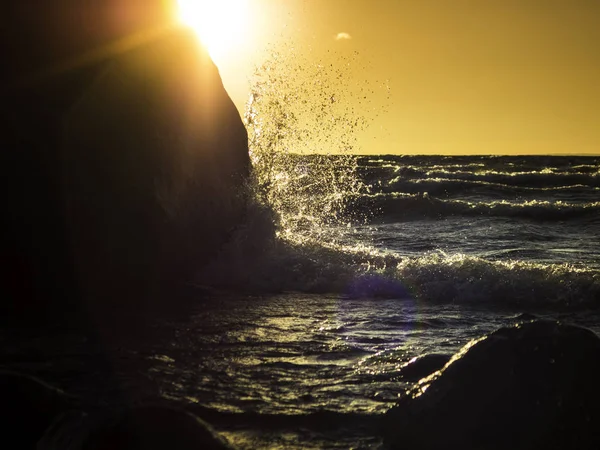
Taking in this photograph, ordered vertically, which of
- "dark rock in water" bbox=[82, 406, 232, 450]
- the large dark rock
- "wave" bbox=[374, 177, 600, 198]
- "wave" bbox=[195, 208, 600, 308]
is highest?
"wave" bbox=[374, 177, 600, 198]

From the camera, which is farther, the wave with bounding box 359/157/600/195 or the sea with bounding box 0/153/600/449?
the wave with bounding box 359/157/600/195

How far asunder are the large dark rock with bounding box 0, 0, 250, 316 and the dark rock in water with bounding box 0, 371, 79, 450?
3063 mm

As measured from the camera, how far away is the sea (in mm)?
3830

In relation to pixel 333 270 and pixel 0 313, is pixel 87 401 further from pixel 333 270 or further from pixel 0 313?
pixel 333 270

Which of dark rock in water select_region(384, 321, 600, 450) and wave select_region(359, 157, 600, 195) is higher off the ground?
wave select_region(359, 157, 600, 195)

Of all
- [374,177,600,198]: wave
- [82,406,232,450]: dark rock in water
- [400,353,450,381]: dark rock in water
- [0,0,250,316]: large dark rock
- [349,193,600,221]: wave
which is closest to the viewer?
[82,406,232,450]: dark rock in water

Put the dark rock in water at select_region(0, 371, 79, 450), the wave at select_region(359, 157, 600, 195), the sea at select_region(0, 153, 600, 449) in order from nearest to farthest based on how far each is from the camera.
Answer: the dark rock in water at select_region(0, 371, 79, 450)
the sea at select_region(0, 153, 600, 449)
the wave at select_region(359, 157, 600, 195)

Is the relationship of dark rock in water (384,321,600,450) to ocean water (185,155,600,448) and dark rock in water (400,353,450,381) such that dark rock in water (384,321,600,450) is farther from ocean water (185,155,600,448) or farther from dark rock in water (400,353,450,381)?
dark rock in water (400,353,450,381)

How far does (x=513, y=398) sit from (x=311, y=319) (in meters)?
3.02

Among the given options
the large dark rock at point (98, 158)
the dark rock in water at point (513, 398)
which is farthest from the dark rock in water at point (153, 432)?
the large dark rock at point (98, 158)

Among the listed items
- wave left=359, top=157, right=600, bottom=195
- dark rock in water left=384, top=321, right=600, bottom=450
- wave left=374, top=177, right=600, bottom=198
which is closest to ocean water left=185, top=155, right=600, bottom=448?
dark rock in water left=384, top=321, right=600, bottom=450

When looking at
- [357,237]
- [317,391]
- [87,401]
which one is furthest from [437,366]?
[357,237]

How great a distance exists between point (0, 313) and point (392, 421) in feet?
13.5

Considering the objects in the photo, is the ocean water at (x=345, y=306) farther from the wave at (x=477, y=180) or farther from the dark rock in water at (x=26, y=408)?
the wave at (x=477, y=180)
